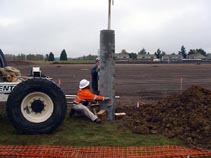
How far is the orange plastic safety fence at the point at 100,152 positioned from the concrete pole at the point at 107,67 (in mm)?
3309

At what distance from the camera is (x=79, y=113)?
11.7 m

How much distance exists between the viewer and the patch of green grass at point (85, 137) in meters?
8.89

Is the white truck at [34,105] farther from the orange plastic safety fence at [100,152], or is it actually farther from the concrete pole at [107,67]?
the concrete pole at [107,67]

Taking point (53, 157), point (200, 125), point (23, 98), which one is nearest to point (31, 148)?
point (53, 157)

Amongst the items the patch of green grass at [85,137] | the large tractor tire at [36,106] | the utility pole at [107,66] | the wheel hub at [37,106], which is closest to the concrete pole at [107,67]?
the utility pole at [107,66]

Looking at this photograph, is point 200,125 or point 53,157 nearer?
point 53,157

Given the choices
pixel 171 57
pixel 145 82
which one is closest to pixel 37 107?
pixel 145 82

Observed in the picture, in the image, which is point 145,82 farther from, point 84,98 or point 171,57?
point 171,57

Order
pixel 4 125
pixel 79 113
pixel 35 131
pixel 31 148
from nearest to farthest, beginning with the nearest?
pixel 31 148 → pixel 35 131 → pixel 4 125 → pixel 79 113

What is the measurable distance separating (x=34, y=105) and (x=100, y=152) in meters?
2.29

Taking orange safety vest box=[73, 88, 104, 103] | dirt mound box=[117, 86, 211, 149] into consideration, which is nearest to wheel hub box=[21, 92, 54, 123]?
orange safety vest box=[73, 88, 104, 103]

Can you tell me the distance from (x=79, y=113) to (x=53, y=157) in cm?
399

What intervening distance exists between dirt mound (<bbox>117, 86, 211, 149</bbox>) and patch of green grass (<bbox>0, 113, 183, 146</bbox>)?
0.38 metres

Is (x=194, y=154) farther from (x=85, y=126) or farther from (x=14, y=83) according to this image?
(x=14, y=83)
